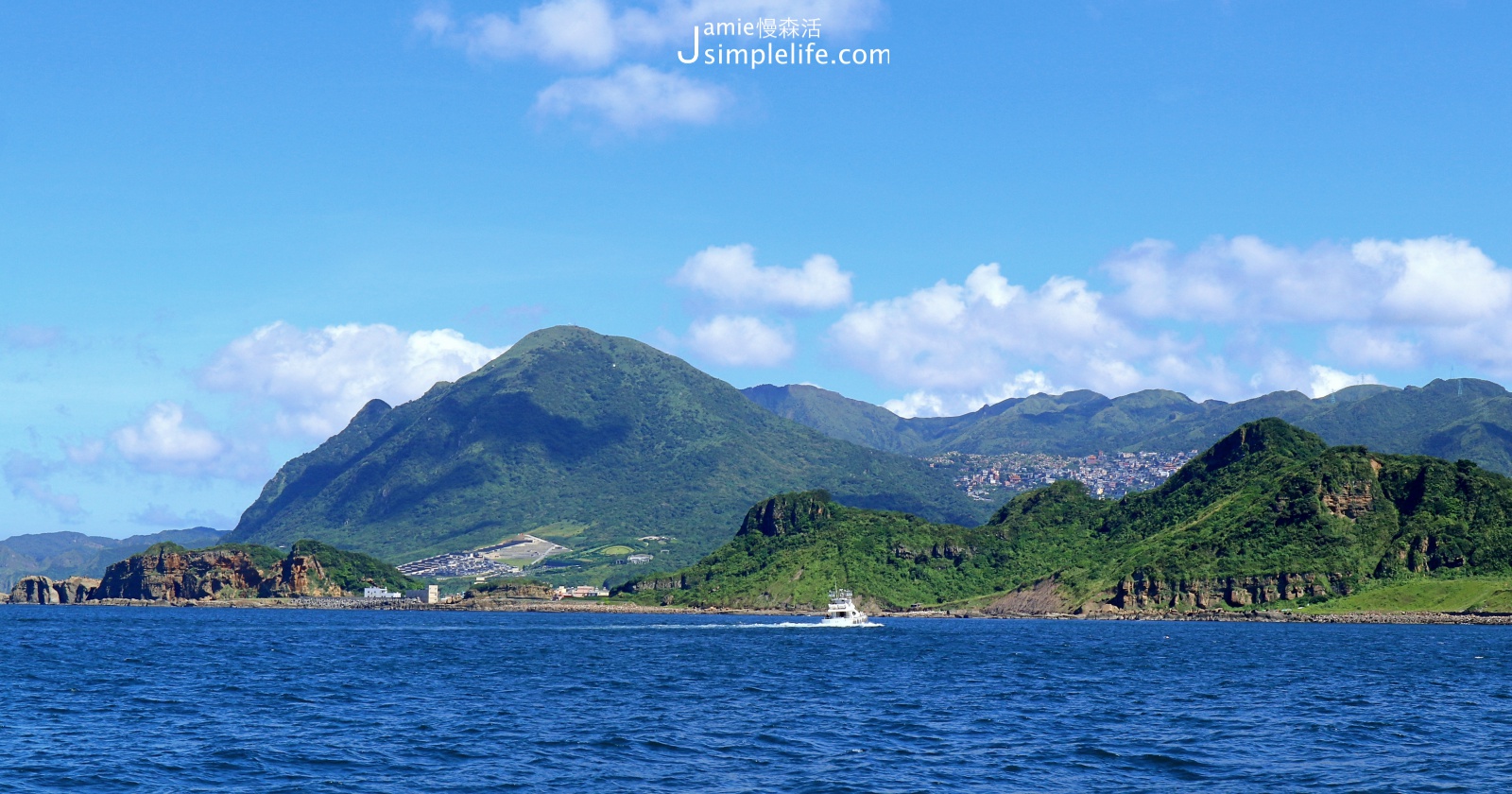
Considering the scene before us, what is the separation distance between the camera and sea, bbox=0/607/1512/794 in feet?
215

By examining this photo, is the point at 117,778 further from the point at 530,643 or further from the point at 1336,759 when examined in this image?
the point at 530,643

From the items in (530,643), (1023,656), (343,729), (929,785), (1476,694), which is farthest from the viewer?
(530,643)

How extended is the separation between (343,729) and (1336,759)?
5578 cm

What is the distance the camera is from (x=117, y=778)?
64750 mm

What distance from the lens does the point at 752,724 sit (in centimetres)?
8469

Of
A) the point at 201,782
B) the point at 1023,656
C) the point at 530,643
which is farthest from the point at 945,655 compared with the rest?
the point at 201,782

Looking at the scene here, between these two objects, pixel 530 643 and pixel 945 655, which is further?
pixel 530 643

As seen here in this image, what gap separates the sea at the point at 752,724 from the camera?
6544 cm

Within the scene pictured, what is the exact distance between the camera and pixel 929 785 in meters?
63.0

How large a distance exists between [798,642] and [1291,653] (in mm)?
64138

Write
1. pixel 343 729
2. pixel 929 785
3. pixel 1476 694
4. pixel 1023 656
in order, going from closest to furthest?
1. pixel 929 785
2. pixel 343 729
3. pixel 1476 694
4. pixel 1023 656

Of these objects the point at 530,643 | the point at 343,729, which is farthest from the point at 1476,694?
the point at 530,643

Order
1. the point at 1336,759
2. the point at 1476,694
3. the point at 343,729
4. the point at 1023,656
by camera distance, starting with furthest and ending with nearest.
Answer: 1. the point at 1023,656
2. the point at 1476,694
3. the point at 343,729
4. the point at 1336,759

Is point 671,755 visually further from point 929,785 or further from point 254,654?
point 254,654
